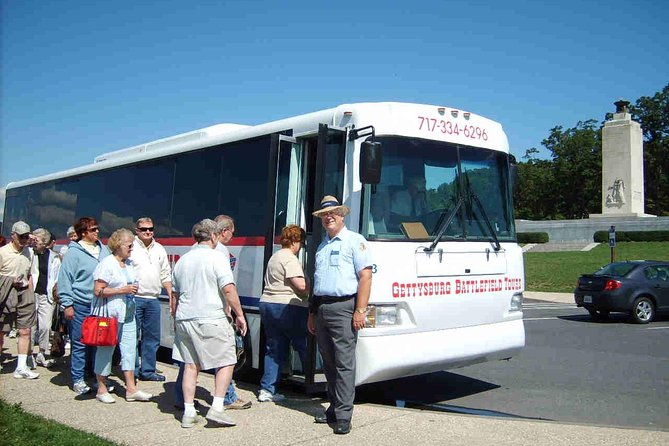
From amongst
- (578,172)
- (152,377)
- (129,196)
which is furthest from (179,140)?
(578,172)

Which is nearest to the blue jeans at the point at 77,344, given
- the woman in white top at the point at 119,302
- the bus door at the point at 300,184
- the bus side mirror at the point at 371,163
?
the woman in white top at the point at 119,302

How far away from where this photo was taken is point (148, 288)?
7.66m

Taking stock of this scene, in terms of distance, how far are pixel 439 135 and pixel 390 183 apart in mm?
923

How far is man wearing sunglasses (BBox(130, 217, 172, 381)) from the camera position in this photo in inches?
301

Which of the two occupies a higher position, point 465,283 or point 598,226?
point 598,226

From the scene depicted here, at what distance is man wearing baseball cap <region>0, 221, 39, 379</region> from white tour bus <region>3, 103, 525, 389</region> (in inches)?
92.8

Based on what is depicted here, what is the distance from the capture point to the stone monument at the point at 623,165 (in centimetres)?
4738

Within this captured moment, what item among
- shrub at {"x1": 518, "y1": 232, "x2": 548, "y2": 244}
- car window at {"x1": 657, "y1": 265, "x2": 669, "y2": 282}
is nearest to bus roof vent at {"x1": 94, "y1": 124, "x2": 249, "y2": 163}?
car window at {"x1": 657, "y1": 265, "x2": 669, "y2": 282}

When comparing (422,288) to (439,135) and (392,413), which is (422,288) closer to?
(392,413)

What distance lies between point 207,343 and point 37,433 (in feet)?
5.08

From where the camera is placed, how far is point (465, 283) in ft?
23.1

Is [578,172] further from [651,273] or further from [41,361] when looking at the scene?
[41,361]

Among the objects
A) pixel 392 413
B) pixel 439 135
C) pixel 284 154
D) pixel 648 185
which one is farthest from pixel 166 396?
pixel 648 185

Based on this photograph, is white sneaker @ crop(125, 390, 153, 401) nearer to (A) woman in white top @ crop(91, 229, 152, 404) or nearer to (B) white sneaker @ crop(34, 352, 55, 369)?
(A) woman in white top @ crop(91, 229, 152, 404)
